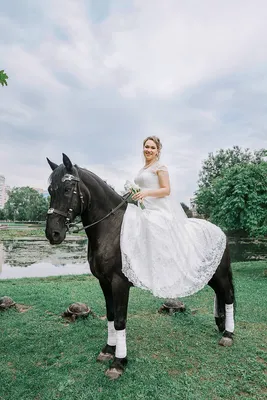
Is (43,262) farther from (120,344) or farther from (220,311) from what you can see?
(120,344)

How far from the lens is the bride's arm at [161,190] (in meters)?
3.38

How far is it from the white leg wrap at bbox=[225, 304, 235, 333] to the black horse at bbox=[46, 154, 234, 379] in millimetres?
1724

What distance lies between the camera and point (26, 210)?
63125 millimetres

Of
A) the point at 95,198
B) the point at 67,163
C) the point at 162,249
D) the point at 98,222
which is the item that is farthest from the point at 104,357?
the point at 67,163

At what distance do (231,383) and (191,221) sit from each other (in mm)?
2017

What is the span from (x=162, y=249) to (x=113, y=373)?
1518 millimetres

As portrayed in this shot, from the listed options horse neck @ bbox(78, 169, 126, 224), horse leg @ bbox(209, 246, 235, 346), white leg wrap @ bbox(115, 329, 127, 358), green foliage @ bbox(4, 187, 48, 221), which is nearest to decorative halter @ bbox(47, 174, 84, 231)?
horse neck @ bbox(78, 169, 126, 224)

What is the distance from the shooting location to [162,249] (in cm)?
332

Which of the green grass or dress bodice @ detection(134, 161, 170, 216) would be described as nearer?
the green grass

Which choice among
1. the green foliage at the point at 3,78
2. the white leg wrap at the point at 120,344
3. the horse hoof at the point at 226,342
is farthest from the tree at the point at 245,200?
the green foliage at the point at 3,78

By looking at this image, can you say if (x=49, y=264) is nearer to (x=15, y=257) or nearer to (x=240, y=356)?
(x=15, y=257)

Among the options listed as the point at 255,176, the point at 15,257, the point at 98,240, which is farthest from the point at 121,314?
the point at 15,257

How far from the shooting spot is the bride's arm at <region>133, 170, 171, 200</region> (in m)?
3.38

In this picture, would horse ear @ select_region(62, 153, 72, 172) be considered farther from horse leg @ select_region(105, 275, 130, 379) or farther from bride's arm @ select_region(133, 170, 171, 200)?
horse leg @ select_region(105, 275, 130, 379)
